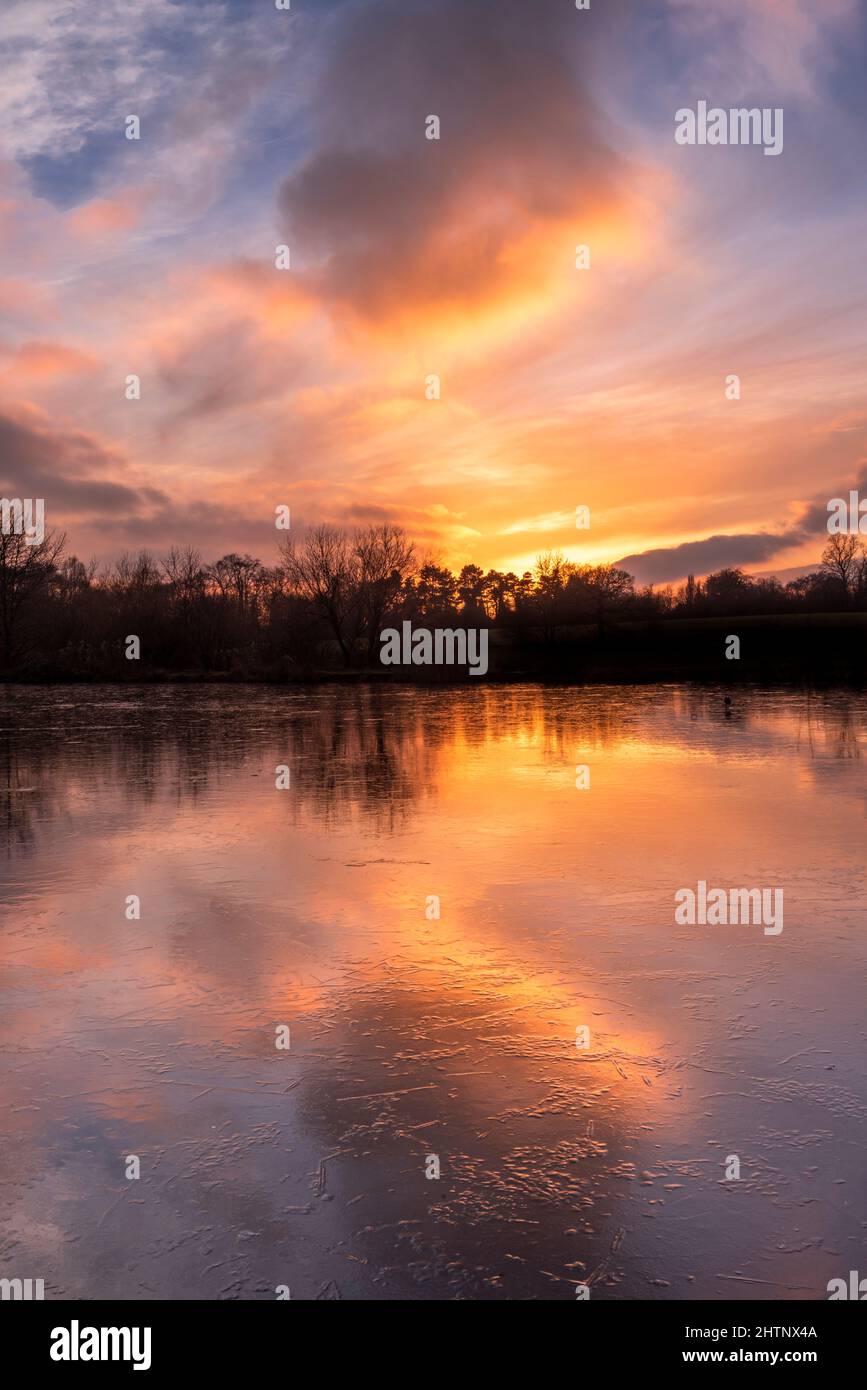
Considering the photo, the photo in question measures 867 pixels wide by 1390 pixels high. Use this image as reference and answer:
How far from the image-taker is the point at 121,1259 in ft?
11.5

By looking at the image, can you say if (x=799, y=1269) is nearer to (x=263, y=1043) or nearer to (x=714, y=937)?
(x=263, y=1043)

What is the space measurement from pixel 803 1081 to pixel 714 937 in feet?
7.49

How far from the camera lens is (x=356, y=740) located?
65.5ft

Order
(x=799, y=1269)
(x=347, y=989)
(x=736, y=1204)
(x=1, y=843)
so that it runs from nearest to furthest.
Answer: (x=799, y=1269)
(x=736, y=1204)
(x=347, y=989)
(x=1, y=843)

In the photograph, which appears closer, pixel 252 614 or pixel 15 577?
pixel 15 577

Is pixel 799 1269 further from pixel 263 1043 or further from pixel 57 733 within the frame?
pixel 57 733

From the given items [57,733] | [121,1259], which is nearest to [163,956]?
[121,1259]

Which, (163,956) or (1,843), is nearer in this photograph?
(163,956)

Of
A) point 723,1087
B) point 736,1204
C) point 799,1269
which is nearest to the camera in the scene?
point 799,1269

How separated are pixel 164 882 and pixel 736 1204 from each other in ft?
19.8

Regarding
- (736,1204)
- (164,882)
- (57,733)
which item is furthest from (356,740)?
(736,1204)
